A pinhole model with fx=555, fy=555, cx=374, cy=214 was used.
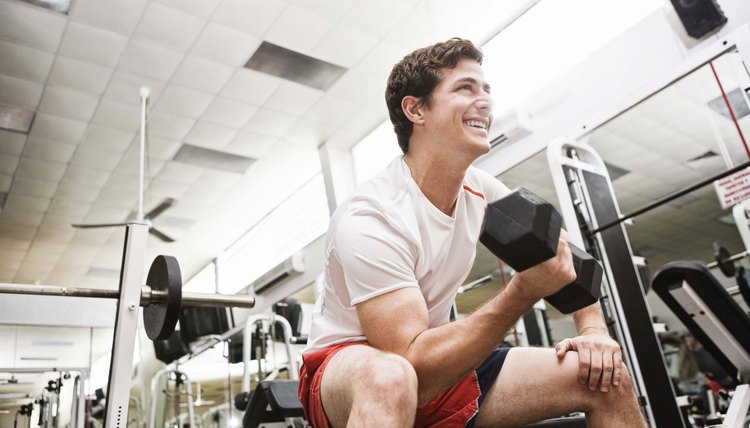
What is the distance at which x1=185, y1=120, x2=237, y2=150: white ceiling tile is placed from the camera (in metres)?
5.77

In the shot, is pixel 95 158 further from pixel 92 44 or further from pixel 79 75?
pixel 92 44

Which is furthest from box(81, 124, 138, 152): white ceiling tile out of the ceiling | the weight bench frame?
the weight bench frame

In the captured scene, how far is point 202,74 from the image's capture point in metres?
5.03

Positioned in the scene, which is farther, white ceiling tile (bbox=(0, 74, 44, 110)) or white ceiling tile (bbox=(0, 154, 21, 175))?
white ceiling tile (bbox=(0, 154, 21, 175))

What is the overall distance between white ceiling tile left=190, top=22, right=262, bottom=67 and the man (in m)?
3.51

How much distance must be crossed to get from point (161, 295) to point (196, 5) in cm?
338

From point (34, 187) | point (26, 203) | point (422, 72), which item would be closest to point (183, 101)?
point (34, 187)

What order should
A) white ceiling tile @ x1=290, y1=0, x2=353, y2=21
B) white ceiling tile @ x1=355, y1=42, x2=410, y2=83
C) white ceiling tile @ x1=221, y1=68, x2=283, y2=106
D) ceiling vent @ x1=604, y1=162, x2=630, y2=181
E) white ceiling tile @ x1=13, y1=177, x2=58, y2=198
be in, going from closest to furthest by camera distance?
white ceiling tile @ x1=290, y1=0, x2=353, y2=21, white ceiling tile @ x1=355, y1=42, x2=410, y2=83, white ceiling tile @ x1=221, y1=68, x2=283, y2=106, white ceiling tile @ x1=13, y1=177, x2=58, y2=198, ceiling vent @ x1=604, y1=162, x2=630, y2=181

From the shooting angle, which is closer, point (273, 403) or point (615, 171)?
point (273, 403)

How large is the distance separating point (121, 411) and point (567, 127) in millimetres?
3633

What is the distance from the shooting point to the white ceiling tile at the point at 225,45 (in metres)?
4.58

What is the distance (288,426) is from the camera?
330 centimetres

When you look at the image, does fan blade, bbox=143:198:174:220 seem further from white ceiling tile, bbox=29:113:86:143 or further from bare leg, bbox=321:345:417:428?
bare leg, bbox=321:345:417:428

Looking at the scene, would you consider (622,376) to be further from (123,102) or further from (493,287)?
(493,287)
